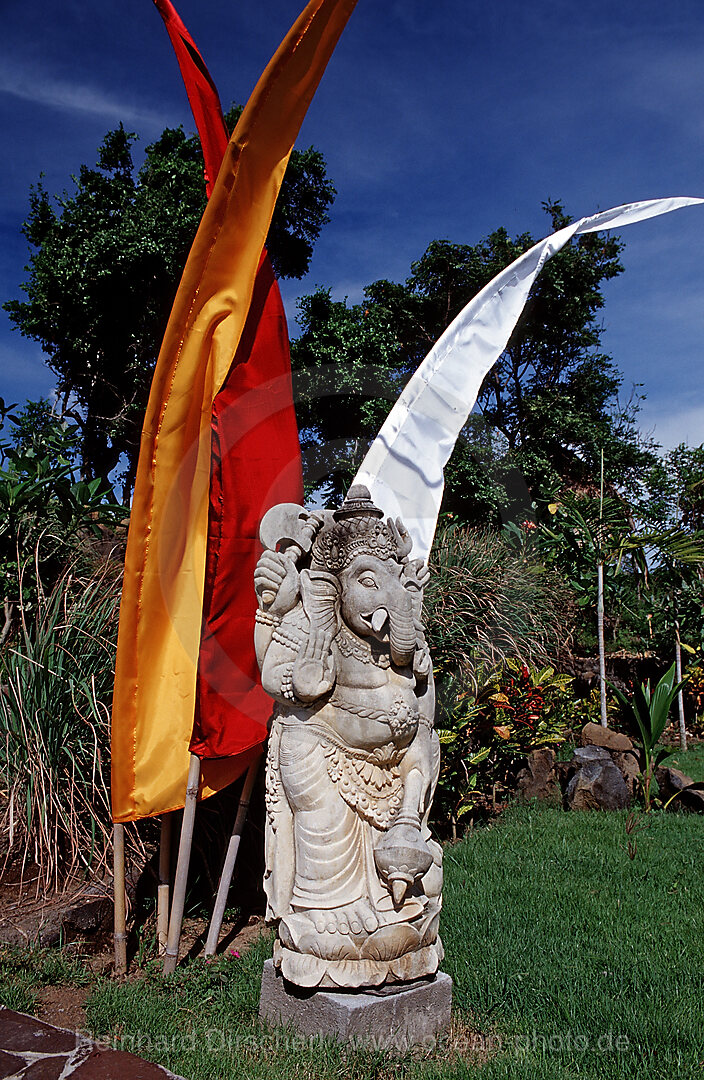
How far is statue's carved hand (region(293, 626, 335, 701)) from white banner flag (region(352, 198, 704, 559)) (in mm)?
2417

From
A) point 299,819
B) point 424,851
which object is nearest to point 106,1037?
point 299,819

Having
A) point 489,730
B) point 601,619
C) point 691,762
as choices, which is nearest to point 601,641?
point 601,619

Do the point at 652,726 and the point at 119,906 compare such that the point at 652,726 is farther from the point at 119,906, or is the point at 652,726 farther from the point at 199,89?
the point at 199,89

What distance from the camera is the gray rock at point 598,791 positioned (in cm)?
590

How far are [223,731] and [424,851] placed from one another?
3.41ft

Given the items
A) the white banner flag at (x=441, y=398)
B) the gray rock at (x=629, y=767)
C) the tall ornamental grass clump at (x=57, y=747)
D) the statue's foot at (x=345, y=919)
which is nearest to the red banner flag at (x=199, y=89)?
the white banner flag at (x=441, y=398)

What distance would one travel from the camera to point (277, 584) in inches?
112

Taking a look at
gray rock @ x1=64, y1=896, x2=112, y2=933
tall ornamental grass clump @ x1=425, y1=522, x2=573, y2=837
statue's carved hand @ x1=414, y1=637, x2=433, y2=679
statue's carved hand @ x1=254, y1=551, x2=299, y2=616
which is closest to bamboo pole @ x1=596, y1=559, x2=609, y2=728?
tall ornamental grass clump @ x1=425, y1=522, x2=573, y2=837

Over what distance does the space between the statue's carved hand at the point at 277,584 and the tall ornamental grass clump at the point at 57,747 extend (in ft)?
5.32

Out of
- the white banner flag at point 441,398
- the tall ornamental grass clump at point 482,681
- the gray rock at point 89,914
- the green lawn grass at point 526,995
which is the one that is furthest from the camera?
the tall ornamental grass clump at point 482,681

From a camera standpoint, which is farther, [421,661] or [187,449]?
[187,449]

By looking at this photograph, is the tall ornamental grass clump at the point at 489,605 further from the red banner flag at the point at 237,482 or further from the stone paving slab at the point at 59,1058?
the stone paving slab at the point at 59,1058

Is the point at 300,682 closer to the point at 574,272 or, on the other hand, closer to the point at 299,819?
the point at 299,819

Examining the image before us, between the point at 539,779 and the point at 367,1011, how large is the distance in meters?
3.95
